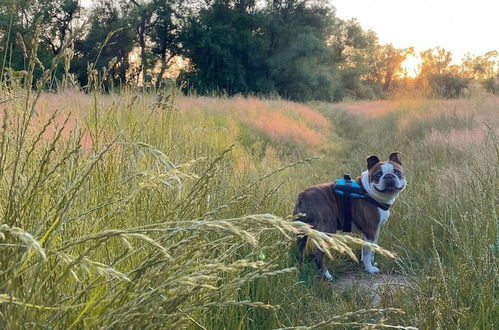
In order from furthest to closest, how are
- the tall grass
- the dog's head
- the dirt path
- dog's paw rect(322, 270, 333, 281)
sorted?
the dog's head < dog's paw rect(322, 270, 333, 281) < the dirt path < the tall grass

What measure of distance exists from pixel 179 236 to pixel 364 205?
3.05 metres

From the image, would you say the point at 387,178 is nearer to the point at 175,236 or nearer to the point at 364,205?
the point at 364,205

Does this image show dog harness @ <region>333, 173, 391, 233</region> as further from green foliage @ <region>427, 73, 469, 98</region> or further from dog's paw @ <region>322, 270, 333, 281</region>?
green foliage @ <region>427, 73, 469, 98</region>

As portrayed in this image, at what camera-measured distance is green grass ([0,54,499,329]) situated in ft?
3.90

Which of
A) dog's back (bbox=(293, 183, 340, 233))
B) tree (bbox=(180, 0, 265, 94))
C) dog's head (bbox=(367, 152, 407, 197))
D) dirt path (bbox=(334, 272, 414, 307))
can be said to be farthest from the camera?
tree (bbox=(180, 0, 265, 94))

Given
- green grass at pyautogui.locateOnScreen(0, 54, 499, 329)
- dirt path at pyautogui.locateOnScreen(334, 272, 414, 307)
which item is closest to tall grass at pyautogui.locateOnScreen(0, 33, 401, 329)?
green grass at pyautogui.locateOnScreen(0, 54, 499, 329)

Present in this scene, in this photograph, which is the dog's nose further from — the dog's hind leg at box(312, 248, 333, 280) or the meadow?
the dog's hind leg at box(312, 248, 333, 280)

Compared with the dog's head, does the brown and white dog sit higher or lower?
lower

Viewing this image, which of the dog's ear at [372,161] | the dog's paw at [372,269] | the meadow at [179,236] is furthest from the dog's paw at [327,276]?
the dog's ear at [372,161]

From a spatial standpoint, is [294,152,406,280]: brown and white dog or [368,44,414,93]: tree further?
[368,44,414,93]: tree

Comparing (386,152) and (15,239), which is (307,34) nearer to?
(386,152)

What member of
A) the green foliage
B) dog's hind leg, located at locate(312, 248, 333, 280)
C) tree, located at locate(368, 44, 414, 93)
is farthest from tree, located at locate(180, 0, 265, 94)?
dog's hind leg, located at locate(312, 248, 333, 280)

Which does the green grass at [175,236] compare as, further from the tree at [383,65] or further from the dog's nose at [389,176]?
the tree at [383,65]

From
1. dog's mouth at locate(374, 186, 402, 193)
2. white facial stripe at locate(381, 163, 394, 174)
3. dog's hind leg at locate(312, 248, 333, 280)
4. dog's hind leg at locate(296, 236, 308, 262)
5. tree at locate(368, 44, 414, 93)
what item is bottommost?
dog's hind leg at locate(312, 248, 333, 280)
